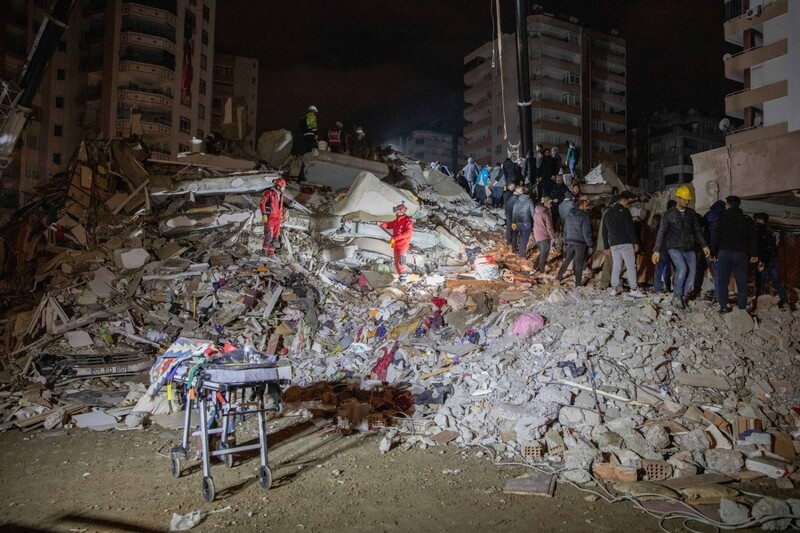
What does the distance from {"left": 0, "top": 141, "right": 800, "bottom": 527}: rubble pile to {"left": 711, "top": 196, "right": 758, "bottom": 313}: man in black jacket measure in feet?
1.15

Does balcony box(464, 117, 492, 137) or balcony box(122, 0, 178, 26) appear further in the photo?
balcony box(464, 117, 492, 137)

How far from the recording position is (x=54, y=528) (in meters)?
3.94

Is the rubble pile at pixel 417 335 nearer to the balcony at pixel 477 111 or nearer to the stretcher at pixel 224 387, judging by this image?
the stretcher at pixel 224 387

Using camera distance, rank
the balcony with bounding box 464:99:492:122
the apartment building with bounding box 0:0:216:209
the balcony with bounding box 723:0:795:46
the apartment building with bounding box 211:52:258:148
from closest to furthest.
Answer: the balcony with bounding box 723:0:795:46
the apartment building with bounding box 0:0:216:209
the apartment building with bounding box 211:52:258:148
the balcony with bounding box 464:99:492:122

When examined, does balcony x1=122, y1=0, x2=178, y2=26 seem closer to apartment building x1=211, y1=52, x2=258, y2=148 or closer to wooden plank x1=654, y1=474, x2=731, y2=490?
apartment building x1=211, y1=52, x2=258, y2=148

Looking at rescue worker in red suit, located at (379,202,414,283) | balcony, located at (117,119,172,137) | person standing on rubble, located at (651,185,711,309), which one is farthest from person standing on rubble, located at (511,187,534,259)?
balcony, located at (117,119,172,137)

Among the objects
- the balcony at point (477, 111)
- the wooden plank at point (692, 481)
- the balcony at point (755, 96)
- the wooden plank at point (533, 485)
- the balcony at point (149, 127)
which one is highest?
the balcony at point (477, 111)

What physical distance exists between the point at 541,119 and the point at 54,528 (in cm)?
4937

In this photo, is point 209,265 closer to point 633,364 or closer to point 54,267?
point 54,267

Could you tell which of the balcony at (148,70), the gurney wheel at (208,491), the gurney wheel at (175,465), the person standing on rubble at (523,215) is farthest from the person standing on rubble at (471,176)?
the balcony at (148,70)

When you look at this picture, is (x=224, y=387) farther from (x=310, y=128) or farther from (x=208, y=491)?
(x=310, y=128)

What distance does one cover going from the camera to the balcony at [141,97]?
35250 mm

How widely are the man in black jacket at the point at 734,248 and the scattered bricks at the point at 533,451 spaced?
Answer: 13.9 ft

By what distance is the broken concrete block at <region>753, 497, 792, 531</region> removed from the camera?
3680mm
